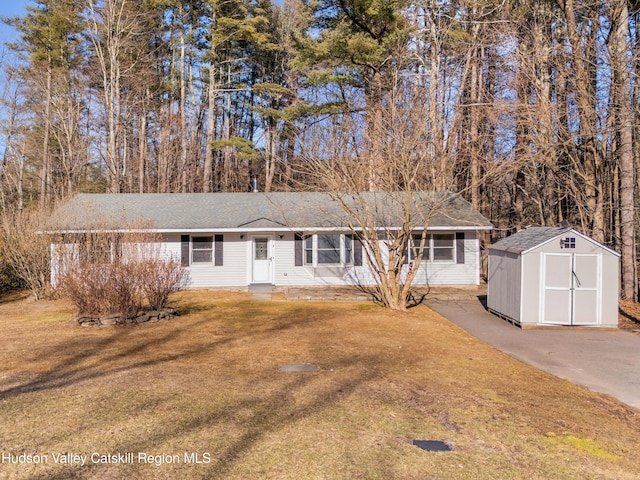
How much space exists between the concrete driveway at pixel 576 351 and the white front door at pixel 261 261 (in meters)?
6.83

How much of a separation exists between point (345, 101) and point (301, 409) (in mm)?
17328

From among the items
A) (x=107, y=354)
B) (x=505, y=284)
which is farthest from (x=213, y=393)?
(x=505, y=284)

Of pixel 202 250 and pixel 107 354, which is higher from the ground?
pixel 202 250

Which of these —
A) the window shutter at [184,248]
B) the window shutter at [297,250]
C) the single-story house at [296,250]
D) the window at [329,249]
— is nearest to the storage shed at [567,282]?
the single-story house at [296,250]

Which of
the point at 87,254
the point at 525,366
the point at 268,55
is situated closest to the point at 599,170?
the point at 525,366

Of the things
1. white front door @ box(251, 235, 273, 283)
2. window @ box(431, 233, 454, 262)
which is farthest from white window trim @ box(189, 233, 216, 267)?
window @ box(431, 233, 454, 262)

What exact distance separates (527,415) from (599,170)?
458 inches

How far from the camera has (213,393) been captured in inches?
199

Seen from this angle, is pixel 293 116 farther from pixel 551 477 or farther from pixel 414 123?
pixel 551 477

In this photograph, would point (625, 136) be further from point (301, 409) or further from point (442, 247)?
point (301, 409)

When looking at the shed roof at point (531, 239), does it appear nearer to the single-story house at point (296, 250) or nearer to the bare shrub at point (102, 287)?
the single-story house at point (296, 250)

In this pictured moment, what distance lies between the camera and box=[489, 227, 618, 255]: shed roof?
9.44 m

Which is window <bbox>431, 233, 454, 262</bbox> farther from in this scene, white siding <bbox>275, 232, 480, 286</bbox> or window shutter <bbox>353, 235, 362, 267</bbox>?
window shutter <bbox>353, 235, 362, 267</bbox>

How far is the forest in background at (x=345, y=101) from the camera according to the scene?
39.5ft
